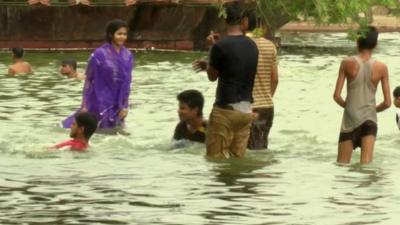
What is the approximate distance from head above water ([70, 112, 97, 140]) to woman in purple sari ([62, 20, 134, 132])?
4.07 ft

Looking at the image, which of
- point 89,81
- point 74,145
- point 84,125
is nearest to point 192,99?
point 84,125

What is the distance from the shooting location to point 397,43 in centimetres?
4159

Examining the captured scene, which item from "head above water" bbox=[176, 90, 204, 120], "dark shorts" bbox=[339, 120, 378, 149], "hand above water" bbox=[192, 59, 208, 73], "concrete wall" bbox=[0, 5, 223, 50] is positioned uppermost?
"hand above water" bbox=[192, 59, 208, 73]

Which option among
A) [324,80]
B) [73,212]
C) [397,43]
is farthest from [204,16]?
[73,212]

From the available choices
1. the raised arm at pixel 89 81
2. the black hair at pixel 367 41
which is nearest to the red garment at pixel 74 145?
the raised arm at pixel 89 81

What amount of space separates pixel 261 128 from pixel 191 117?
27.5 inches

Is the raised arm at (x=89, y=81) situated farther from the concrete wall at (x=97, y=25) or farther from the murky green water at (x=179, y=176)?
the concrete wall at (x=97, y=25)

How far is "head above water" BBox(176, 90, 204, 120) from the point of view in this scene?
1287cm

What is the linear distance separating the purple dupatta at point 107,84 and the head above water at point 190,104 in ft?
6.17

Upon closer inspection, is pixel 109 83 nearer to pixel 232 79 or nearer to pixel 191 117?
pixel 191 117

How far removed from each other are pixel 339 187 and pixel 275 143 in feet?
12.5

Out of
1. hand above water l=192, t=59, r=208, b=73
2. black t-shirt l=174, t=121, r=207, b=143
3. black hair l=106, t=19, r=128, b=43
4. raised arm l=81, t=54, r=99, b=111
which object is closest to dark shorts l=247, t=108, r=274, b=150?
black t-shirt l=174, t=121, r=207, b=143

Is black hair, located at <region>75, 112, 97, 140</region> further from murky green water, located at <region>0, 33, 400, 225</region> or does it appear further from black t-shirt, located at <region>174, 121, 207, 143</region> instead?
black t-shirt, located at <region>174, 121, 207, 143</region>

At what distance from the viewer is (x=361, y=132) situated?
39.8 ft
